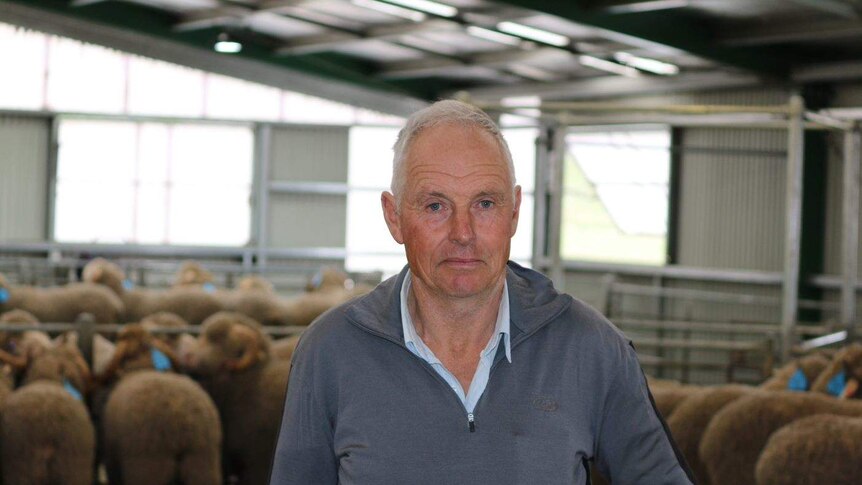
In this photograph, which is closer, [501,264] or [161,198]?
[501,264]

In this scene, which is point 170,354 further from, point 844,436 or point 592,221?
point 592,221

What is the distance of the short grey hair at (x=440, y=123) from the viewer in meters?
1.75

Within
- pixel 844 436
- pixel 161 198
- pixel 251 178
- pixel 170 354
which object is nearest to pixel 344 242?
pixel 251 178

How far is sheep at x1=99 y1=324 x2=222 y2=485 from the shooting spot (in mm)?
5496

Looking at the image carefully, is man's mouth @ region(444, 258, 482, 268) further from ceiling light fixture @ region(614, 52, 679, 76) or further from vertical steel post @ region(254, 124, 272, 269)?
vertical steel post @ region(254, 124, 272, 269)

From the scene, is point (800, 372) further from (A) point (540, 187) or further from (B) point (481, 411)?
(B) point (481, 411)

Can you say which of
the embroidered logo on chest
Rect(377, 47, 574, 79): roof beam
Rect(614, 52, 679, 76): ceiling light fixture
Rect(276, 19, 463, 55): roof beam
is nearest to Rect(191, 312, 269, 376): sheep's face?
the embroidered logo on chest

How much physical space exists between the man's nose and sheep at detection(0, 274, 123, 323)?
864 centimetres

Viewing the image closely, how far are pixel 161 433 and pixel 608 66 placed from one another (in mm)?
11247

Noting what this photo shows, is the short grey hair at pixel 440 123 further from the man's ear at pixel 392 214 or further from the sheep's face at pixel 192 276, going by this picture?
the sheep's face at pixel 192 276

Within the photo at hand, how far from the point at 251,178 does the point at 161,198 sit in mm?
1617

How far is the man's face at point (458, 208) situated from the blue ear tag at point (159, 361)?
4822mm

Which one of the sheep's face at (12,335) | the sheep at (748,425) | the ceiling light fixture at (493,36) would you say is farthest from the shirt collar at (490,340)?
the ceiling light fixture at (493,36)

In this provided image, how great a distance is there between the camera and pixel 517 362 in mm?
1744
